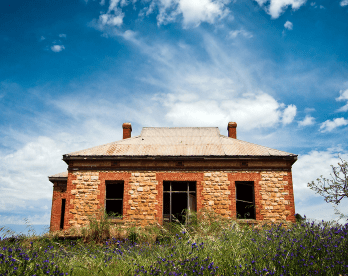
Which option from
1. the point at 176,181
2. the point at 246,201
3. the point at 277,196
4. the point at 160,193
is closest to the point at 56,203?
the point at 160,193

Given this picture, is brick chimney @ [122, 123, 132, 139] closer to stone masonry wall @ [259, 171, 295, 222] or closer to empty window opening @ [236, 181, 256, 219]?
empty window opening @ [236, 181, 256, 219]

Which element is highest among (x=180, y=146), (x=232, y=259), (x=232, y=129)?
(x=232, y=129)

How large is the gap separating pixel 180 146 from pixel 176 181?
1.95m

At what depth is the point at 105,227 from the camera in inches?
389

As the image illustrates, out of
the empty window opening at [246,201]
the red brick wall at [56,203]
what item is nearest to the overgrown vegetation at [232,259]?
the empty window opening at [246,201]

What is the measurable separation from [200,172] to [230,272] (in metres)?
8.22

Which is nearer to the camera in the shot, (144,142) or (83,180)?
(83,180)

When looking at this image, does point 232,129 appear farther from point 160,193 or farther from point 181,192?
point 160,193

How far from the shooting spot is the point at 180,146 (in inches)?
556

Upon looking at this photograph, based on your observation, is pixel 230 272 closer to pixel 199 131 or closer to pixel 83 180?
pixel 83 180

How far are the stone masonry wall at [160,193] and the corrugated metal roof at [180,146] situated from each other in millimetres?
924

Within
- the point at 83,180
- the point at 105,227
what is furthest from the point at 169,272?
the point at 83,180

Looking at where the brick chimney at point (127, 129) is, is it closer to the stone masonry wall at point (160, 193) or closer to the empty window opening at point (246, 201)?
the stone masonry wall at point (160, 193)

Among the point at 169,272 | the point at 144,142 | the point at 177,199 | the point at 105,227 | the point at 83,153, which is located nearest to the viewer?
the point at 169,272
